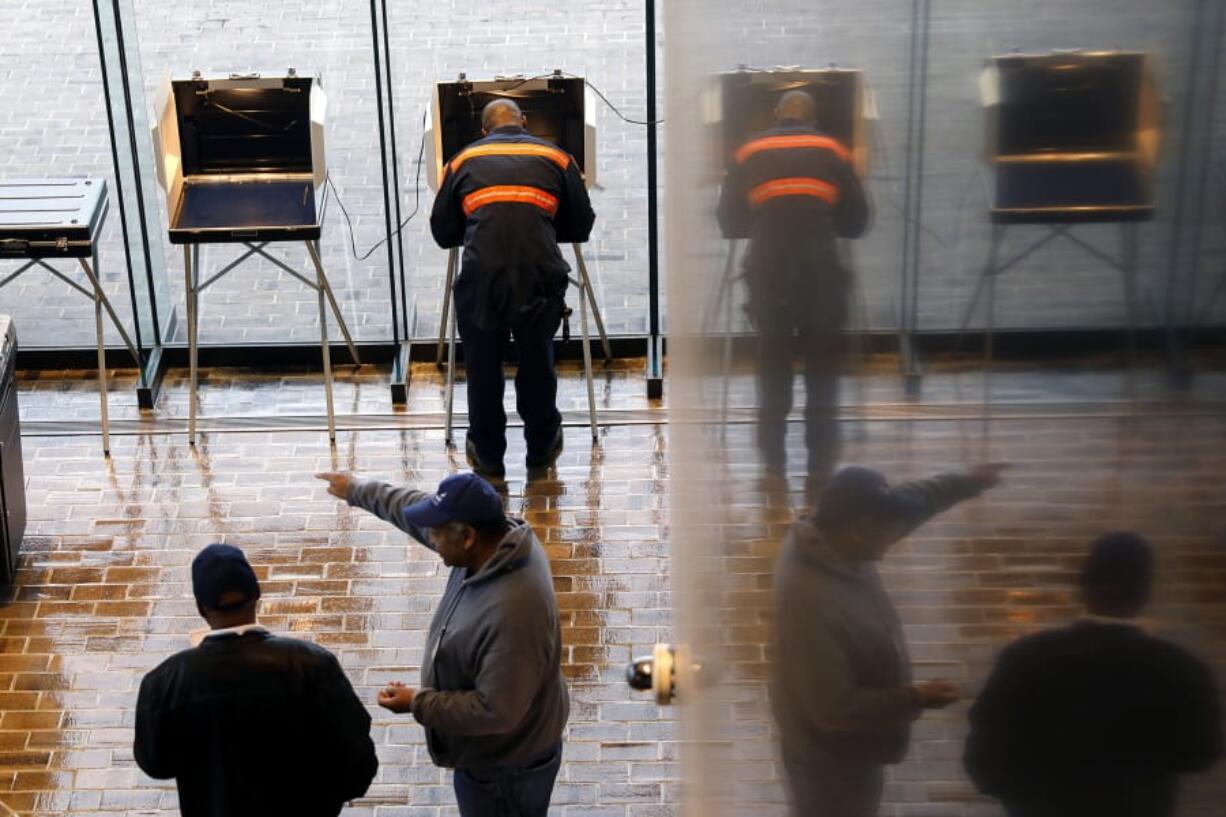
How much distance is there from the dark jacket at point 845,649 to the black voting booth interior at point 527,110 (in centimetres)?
613

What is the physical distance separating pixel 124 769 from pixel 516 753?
1.79 metres

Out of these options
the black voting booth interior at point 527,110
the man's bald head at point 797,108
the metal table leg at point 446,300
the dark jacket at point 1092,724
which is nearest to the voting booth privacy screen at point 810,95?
the man's bald head at point 797,108

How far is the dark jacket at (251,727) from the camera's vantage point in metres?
3.78

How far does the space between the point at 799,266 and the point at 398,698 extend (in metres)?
3.43

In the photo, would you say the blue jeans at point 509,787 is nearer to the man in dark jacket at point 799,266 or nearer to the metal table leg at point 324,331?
the metal table leg at point 324,331

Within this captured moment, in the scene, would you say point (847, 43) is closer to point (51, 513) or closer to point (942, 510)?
point (942, 510)

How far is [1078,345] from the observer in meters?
0.46

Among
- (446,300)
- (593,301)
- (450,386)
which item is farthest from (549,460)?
(446,300)

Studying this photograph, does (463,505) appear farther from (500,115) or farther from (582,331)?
(582,331)

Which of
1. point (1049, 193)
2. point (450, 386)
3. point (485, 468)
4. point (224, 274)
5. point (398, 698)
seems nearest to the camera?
point (1049, 193)

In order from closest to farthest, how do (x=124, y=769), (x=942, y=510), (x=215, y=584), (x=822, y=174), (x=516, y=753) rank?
(x=942, y=510)
(x=822, y=174)
(x=215, y=584)
(x=516, y=753)
(x=124, y=769)

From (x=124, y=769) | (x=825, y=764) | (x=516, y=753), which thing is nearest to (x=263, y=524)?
(x=124, y=769)

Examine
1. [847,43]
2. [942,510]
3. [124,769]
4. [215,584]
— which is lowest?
[124,769]

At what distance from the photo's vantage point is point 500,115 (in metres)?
6.37
